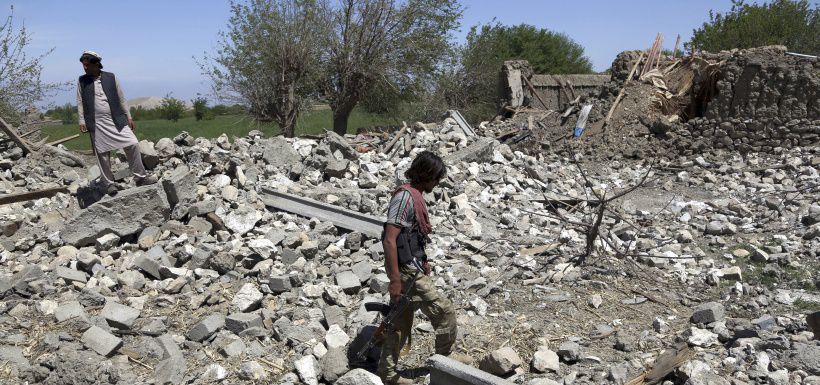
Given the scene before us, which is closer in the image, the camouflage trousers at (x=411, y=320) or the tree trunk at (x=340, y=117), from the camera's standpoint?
the camouflage trousers at (x=411, y=320)

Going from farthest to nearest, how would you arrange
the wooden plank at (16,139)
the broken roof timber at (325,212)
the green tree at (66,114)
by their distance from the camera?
the green tree at (66,114) < the wooden plank at (16,139) < the broken roof timber at (325,212)

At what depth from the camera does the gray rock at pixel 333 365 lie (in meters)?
3.90

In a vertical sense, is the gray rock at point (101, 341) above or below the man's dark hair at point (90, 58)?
below

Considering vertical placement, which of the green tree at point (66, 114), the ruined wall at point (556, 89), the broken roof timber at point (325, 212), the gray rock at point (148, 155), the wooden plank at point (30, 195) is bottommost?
the green tree at point (66, 114)

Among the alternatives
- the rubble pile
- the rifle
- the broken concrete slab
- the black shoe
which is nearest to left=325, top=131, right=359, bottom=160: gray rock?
the rubble pile

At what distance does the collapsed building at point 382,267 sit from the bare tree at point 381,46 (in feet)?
23.4

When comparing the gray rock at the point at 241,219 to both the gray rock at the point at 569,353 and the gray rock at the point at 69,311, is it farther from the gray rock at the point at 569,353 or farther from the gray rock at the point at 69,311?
the gray rock at the point at 569,353

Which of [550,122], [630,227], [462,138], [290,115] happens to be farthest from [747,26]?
[630,227]

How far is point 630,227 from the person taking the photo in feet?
22.4

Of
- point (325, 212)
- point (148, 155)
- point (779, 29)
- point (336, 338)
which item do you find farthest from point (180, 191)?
point (779, 29)

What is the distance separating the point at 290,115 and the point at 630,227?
1153 centimetres

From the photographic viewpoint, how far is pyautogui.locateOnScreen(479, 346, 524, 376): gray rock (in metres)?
3.77

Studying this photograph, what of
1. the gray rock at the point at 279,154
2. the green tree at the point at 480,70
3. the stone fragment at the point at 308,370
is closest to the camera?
the stone fragment at the point at 308,370

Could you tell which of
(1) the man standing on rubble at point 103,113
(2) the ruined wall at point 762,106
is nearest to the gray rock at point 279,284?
(1) the man standing on rubble at point 103,113
